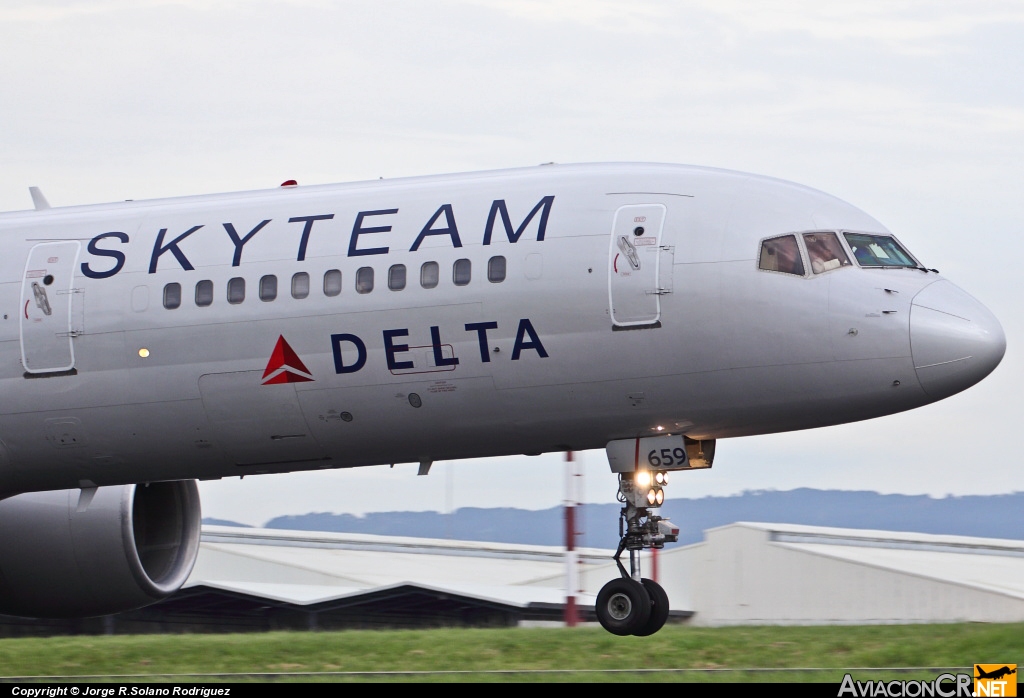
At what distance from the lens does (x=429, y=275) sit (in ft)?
65.7

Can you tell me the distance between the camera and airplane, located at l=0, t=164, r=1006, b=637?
19078mm

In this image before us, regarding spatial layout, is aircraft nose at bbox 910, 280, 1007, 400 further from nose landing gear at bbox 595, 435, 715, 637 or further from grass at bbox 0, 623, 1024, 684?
grass at bbox 0, 623, 1024, 684

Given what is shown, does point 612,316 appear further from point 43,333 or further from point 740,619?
point 740,619

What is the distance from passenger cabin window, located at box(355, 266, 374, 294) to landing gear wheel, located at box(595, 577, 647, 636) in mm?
4808

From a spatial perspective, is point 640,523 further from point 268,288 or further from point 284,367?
point 268,288

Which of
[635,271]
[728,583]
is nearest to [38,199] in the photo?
[635,271]

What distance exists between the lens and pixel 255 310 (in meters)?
20.7

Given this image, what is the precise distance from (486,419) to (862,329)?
4.79 metres

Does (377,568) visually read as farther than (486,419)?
Yes

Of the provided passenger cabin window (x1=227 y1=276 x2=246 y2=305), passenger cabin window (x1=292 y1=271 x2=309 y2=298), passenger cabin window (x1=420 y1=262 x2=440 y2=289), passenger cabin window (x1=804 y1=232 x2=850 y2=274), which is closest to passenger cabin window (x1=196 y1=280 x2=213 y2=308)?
passenger cabin window (x1=227 y1=276 x2=246 y2=305)

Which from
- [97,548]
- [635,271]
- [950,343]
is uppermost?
[635,271]

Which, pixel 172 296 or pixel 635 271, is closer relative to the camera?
pixel 635 271

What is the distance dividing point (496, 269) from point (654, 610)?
4.68m

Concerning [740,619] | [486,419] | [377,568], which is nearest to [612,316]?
[486,419]
